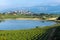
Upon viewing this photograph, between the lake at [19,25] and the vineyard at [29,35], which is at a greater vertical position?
the vineyard at [29,35]

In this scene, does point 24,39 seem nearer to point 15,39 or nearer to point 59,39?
point 15,39

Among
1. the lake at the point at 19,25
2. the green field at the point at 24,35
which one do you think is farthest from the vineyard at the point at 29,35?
the lake at the point at 19,25

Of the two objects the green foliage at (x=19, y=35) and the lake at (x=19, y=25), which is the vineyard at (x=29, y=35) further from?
the lake at (x=19, y=25)

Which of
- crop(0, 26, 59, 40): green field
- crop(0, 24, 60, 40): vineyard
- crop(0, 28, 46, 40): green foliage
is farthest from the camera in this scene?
crop(0, 28, 46, 40): green foliage

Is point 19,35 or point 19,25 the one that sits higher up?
point 19,35

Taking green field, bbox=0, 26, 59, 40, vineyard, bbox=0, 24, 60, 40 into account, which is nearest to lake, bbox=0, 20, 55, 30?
green field, bbox=0, 26, 59, 40

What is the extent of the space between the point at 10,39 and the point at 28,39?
7.78 feet

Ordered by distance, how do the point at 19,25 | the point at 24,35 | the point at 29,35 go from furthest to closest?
the point at 19,25
the point at 24,35
the point at 29,35

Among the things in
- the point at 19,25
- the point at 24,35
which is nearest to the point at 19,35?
the point at 24,35

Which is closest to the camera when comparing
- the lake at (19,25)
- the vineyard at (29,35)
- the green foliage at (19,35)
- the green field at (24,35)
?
the vineyard at (29,35)

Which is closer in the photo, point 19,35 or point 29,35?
point 29,35

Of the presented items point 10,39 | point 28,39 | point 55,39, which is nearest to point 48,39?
point 55,39

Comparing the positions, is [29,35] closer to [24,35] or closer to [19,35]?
[24,35]

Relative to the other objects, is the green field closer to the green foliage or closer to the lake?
the green foliage
